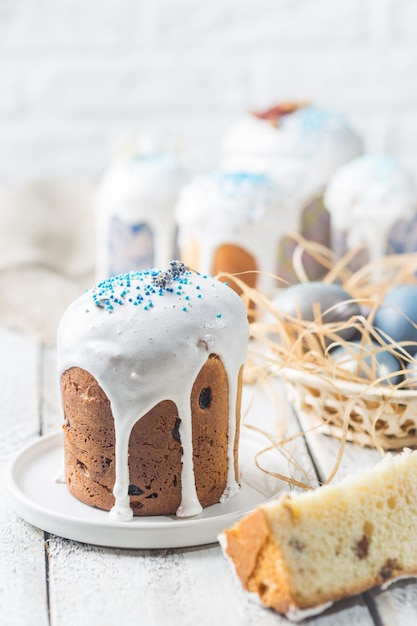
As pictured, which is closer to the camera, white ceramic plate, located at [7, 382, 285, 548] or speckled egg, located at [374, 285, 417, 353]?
white ceramic plate, located at [7, 382, 285, 548]

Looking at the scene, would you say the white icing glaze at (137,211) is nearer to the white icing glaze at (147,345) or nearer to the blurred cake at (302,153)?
the blurred cake at (302,153)

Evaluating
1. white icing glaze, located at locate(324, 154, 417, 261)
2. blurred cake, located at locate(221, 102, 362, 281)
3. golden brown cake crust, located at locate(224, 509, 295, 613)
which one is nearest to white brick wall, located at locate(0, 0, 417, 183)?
blurred cake, located at locate(221, 102, 362, 281)

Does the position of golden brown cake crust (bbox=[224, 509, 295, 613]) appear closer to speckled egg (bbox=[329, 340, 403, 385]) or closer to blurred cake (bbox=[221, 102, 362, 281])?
speckled egg (bbox=[329, 340, 403, 385])

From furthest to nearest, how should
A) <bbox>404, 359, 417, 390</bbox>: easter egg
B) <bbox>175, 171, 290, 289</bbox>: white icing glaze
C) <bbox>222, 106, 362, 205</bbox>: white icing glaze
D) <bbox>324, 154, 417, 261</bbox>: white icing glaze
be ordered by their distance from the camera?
1. <bbox>222, 106, 362, 205</bbox>: white icing glaze
2. <bbox>324, 154, 417, 261</bbox>: white icing glaze
3. <bbox>175, 171, 290, 289</bbox>: white icing glaze
4. <bbox>404, 359, 417, 390</bbox>: easter egg

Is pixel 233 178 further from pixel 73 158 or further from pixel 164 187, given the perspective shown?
pixel 73 158

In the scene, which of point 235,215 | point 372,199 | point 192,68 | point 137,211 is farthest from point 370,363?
point 192,68

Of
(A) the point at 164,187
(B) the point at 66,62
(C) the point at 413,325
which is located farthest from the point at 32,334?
(B) the point at 66,62

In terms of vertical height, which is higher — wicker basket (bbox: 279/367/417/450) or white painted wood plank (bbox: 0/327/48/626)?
wicker basket (bbox: 279/367/417/450)
